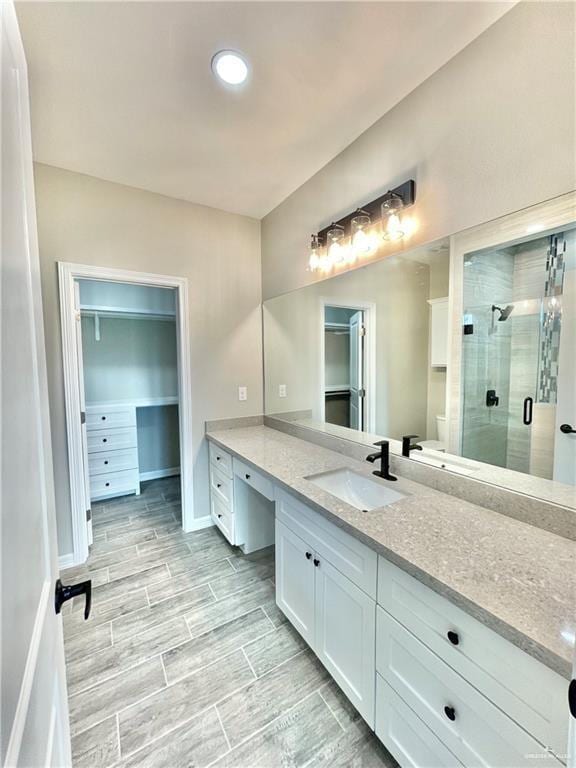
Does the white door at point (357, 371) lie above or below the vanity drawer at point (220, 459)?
above

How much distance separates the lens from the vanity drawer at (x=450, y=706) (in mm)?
739

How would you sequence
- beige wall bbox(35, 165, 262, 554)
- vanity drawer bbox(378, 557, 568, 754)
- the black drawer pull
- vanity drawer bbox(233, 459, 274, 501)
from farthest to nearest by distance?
beige wall bbox(35, 165, 262, 554) → vanity drawer bbox(233, 459, 274, 501) → the black drawer pull → vanity drawer bbox(378, 557, 568, 754)

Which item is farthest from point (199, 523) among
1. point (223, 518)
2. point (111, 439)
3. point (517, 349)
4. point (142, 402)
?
point (517, 349)

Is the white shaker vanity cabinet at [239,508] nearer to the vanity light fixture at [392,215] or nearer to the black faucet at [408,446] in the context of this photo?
the black faucet at [408,446]

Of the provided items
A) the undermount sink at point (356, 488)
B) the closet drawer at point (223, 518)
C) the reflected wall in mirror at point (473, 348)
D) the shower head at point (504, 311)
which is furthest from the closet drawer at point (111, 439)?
the shower head at point (504, 311)

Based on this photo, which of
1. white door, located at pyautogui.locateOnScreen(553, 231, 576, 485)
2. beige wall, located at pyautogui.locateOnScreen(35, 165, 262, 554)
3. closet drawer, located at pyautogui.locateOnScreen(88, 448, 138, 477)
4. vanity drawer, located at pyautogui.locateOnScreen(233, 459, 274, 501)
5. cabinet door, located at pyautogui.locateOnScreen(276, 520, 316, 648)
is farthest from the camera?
closet drawer, located at pyautogui.locateOnScreen(88, 448, 138, 477)

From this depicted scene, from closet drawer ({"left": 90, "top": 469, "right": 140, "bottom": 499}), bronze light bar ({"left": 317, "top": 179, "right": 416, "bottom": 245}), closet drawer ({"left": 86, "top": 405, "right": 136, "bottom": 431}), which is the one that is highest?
bronze light bar ({"left": 317, "top": 179, "right": 416, "bottom": 245})

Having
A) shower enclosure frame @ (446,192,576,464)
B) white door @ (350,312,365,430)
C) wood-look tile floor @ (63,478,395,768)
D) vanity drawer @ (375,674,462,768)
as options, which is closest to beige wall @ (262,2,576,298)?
shower enclosure frame @ (446,192,576,464)

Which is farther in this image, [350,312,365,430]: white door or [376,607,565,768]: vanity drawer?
[350,312,365,430]: white door

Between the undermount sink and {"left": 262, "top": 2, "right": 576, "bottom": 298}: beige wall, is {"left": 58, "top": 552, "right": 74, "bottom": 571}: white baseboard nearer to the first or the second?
the undermount sink

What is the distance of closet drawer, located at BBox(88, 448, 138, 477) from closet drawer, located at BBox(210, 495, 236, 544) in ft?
3.94

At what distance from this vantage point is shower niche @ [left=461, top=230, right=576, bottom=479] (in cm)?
118

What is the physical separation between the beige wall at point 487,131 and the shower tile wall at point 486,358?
0.22 meters

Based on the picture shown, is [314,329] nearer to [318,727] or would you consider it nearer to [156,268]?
[156,268]
